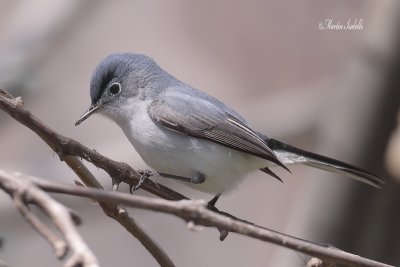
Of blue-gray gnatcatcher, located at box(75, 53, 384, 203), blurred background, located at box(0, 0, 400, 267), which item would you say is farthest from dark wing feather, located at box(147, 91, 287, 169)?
blurred background, located at box(0, 0, 400, 267)

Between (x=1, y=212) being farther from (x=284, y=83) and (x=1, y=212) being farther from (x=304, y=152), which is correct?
(x=284, y=83)

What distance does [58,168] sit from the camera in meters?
3.15

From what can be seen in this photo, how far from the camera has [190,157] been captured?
205 cm

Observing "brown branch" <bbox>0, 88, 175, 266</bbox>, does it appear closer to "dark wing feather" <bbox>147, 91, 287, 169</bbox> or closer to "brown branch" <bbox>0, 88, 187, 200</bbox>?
"brown branch" <bbox>0, 88, 187, 200</bbox>

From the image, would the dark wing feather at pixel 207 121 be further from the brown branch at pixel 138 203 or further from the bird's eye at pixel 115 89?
the brown branch at pixel 138 203

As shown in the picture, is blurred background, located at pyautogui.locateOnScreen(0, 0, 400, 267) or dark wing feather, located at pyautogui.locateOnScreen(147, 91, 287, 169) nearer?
dark wing feather, located at pyautogui.locateOnScreen(147, 91, 287, 169)

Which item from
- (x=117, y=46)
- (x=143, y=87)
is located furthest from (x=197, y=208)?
(x=117, y=46)

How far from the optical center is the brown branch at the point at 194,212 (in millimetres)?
765

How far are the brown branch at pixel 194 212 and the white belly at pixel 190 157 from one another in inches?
45.3

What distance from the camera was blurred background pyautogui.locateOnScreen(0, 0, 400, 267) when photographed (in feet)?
9.34

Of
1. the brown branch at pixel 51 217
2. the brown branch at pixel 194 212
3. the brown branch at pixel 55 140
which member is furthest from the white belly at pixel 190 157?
the brown branch at pixel 51 217

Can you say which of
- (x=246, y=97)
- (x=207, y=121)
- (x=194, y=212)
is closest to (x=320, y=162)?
(x=207, y=121)

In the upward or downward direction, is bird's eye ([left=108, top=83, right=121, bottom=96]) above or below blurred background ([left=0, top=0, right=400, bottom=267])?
above

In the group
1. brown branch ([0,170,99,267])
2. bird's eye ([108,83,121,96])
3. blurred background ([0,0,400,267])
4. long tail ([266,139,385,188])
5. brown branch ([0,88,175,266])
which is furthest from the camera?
blurred background ([0,0,400,267])
